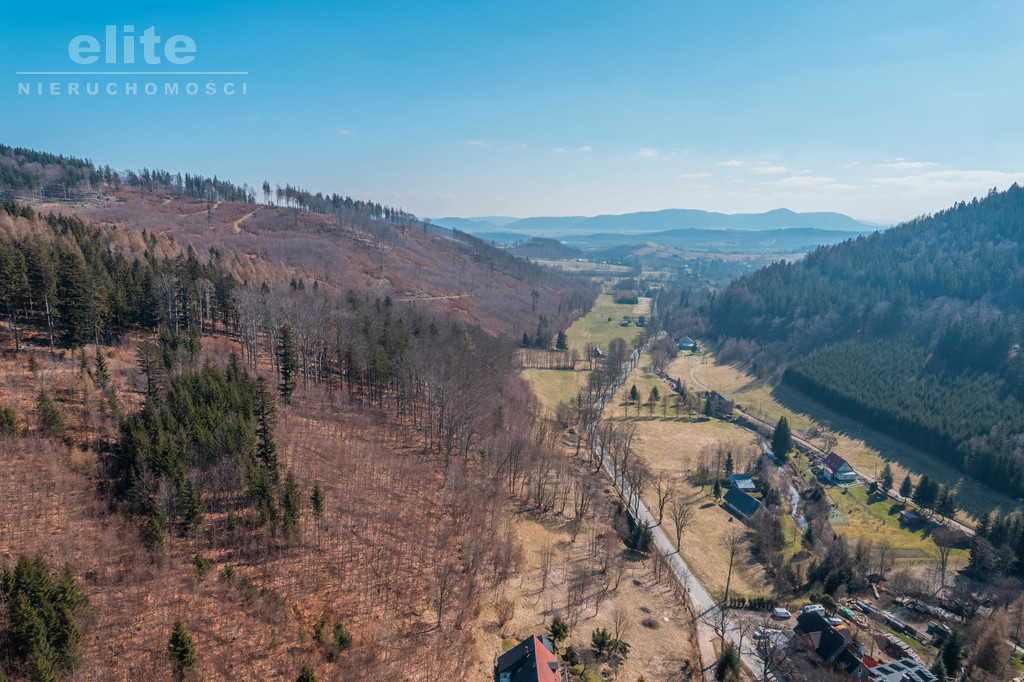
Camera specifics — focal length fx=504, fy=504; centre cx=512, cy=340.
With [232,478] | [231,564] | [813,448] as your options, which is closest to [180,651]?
[231,564]

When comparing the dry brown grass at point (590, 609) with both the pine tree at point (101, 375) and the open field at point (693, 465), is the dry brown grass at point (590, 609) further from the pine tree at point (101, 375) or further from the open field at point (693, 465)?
the pine tree at point (101, 375)

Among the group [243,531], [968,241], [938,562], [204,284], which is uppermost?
[968,241]

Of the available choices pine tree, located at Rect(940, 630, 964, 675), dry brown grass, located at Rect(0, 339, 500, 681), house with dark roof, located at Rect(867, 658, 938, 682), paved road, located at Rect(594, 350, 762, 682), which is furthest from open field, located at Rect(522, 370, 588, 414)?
pine tree, located at Rect(940, 630, 964, 675)

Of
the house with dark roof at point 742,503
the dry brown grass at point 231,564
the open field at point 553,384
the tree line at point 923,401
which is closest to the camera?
the dry brown grass at point 231,564

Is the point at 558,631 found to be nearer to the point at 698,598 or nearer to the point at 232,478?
the point at 698,598

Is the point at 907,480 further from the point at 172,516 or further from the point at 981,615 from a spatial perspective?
the point at 172,516

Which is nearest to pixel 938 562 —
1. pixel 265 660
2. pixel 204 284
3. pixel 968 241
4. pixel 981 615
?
pixel 981 615

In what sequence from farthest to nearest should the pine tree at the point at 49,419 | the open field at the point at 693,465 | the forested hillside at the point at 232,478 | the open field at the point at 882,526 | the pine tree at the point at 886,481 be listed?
the pine tree at the point at 886,481, the open field at the point at 882,526, the open field at the point at 693,465, the pine tree at the point at 49,419, the forested hillside at the point at 232,478

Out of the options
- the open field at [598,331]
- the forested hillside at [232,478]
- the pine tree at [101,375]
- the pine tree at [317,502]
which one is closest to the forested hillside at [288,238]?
the open field at [598,331]
